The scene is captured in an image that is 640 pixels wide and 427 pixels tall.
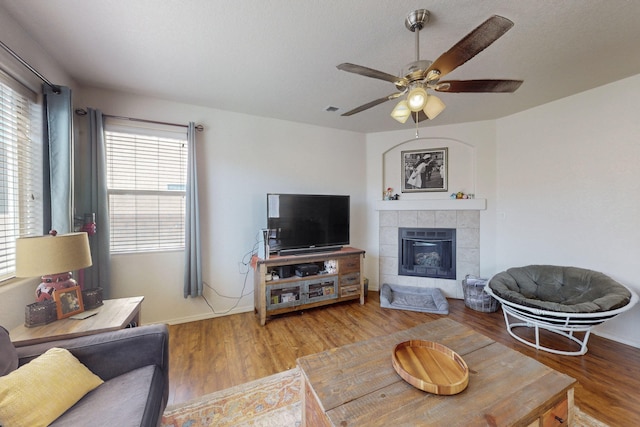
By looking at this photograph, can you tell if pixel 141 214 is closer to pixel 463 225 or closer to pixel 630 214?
pixel 463 225

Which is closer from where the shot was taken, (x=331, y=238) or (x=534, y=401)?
(x=534, y=401)

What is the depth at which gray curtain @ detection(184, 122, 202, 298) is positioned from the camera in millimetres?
2701

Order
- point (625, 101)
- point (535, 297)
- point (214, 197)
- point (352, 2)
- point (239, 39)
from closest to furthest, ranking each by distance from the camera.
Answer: point (352, 2) < point (239, 39) < point (625, 101) < point (535, 297) < point (214, 197)

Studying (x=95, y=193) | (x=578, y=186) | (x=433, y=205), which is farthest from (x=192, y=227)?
(x=578, y=186)

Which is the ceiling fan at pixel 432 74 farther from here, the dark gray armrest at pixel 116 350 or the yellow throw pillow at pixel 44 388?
the yellow throw pillow at pixel 44 388

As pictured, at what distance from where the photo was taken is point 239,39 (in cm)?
175

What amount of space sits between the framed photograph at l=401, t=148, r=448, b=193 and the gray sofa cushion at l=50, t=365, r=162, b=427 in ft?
12.0

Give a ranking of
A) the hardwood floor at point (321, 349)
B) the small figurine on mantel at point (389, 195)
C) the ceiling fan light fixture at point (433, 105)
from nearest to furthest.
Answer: the ceiling fan light fixture at point (433, 105)
the hardwood floor at point (321, 349)
the small figurine on mantel at point (389, 195)

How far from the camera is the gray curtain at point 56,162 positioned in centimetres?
183

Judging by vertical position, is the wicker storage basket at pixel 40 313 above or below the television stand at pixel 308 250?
below

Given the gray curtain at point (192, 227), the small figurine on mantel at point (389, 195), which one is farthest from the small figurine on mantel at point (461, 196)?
the gray curtain at point (192, 227)

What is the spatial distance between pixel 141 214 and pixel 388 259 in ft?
11.2

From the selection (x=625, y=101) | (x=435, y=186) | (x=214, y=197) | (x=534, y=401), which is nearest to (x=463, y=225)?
(x=435, y=186)

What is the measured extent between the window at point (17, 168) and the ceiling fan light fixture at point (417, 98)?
2543 mm
